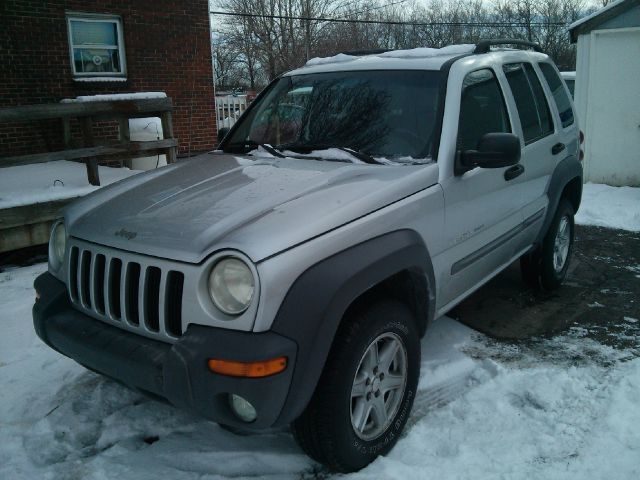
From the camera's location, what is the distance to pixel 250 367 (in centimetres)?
215

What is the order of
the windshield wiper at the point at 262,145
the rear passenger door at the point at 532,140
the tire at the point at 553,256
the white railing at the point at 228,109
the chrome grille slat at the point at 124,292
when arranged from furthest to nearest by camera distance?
the white railing at the point at 228,109
the tire at the point at 553,256
the rear passenger door at the point at 532,140
the windshield wiper at the point at 262,145
the chrome grille slat at the point at 124,292

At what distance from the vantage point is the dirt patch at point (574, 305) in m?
4.27

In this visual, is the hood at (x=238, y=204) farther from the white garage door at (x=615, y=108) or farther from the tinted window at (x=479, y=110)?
the white garage door at (x=615, y=108)

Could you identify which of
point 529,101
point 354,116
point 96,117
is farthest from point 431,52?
point 96,117

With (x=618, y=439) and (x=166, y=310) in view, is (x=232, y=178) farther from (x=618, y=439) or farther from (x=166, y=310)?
(x=618, y=439)

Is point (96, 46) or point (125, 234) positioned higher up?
point (96, 46)

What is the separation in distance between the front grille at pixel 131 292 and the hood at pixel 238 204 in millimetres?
75

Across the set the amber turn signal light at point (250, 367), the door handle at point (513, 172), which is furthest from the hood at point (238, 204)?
the door handle at point (513, 172)

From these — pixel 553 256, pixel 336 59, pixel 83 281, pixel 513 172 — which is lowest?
pixel 553 256

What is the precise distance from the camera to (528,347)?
4.00 m

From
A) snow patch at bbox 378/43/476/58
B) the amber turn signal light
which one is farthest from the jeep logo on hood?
snow patch at bbox 378/43/476/58

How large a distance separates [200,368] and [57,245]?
4.54 feet

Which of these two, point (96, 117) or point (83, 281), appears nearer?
point (83, 281)

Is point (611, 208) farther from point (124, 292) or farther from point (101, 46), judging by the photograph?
point (101, 46)
